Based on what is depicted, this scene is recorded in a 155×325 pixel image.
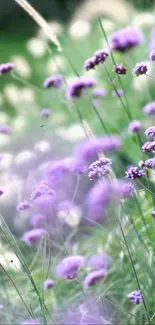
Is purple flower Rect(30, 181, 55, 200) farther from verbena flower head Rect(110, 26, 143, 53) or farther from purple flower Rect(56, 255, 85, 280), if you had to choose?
verbena flower head Rect(110, 26, 143, 53)

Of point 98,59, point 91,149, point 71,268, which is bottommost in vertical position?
point 71,268

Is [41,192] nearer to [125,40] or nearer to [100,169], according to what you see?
[100,169]

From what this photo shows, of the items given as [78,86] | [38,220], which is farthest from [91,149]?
[38,220]

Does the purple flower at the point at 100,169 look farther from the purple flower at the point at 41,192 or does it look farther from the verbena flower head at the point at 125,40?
the verbena flower head at the point at 125,40

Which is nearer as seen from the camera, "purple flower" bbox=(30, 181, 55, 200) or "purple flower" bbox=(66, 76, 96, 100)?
"purple flower" bbox=(30, 181, 55, 200)

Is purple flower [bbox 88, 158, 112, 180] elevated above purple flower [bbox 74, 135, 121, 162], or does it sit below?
below

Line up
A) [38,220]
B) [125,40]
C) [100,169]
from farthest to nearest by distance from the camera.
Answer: [38,220] → [125,40] → [100,169]

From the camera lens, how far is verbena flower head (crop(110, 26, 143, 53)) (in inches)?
52.7

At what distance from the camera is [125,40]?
1343 mm

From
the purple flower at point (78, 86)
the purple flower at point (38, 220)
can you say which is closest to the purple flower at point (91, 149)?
the purple flower at point (78, 86)

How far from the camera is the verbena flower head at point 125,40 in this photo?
1340 millimetres

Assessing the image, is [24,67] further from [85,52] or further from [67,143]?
[85,52]

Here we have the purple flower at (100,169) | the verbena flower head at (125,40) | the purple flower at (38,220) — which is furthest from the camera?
the purple flower at (38,220)

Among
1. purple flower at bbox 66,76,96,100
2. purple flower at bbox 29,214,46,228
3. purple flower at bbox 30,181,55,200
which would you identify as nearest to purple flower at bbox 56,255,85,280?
purple flower at bbox 30,181,55,200
